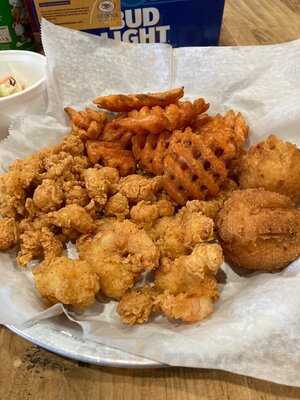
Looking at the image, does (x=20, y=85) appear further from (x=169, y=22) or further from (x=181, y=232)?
(x=181, y=232)

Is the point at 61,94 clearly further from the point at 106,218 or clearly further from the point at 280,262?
the point at 280,262

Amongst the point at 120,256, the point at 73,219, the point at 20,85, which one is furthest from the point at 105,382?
the point at 20,85

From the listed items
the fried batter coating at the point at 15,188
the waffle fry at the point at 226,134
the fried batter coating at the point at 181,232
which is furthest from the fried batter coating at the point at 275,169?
the fried batter coating at the point at 15,188

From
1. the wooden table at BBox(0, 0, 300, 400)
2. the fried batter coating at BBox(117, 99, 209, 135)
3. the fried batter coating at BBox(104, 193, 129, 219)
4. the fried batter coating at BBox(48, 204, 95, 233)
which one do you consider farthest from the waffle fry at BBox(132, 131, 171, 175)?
the wooden table at BBox(0, 0, 300, 400)

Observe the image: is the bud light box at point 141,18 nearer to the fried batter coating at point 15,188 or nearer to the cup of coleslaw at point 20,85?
the cup of coleslaw at point 20,85

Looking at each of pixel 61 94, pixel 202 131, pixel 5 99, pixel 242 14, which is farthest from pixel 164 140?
pixel 242 14

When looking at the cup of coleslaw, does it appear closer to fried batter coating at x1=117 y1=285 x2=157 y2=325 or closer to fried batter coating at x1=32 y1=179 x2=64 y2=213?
fried batter coating at x1=32 y1=179 x2=64 y2=213
